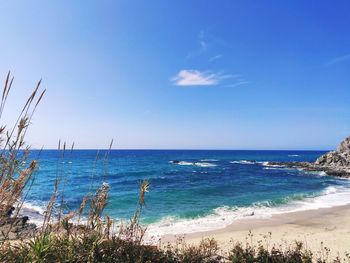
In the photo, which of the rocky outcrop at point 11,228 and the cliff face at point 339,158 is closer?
the rocky outcrop at point 11,228

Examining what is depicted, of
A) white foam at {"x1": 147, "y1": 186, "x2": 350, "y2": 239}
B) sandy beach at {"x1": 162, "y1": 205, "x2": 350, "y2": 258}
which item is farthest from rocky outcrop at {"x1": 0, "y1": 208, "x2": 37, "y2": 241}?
sandy beach at {"x1": 162, "y1": 205, "x2": 350, "y2": 258}

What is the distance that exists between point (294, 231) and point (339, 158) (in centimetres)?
5528

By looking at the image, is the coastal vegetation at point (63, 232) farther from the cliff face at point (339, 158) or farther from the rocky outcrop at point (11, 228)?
the cliff face at point (339, 158)

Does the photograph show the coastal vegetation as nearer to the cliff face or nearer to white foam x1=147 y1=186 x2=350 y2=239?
white foam x1=147 y1=186 x2=350 y2=239

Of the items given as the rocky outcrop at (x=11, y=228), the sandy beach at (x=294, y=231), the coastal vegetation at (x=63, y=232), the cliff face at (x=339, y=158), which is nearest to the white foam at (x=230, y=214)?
the sandy beach at (x=294, y=231)

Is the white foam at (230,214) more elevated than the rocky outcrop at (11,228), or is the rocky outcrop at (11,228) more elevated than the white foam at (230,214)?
the rocky outcrop at (11,228)

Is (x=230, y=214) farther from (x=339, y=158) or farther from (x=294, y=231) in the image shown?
(x=339, y=158)

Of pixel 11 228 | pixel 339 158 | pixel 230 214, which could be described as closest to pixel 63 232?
pixel 11 228

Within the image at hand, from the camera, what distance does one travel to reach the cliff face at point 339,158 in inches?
2360

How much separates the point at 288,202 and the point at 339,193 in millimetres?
8826

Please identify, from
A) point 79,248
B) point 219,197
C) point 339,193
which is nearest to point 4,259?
point 79,248

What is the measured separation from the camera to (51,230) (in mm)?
4383

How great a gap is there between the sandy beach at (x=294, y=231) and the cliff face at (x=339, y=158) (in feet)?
150

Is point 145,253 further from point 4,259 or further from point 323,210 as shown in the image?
point 323,210
